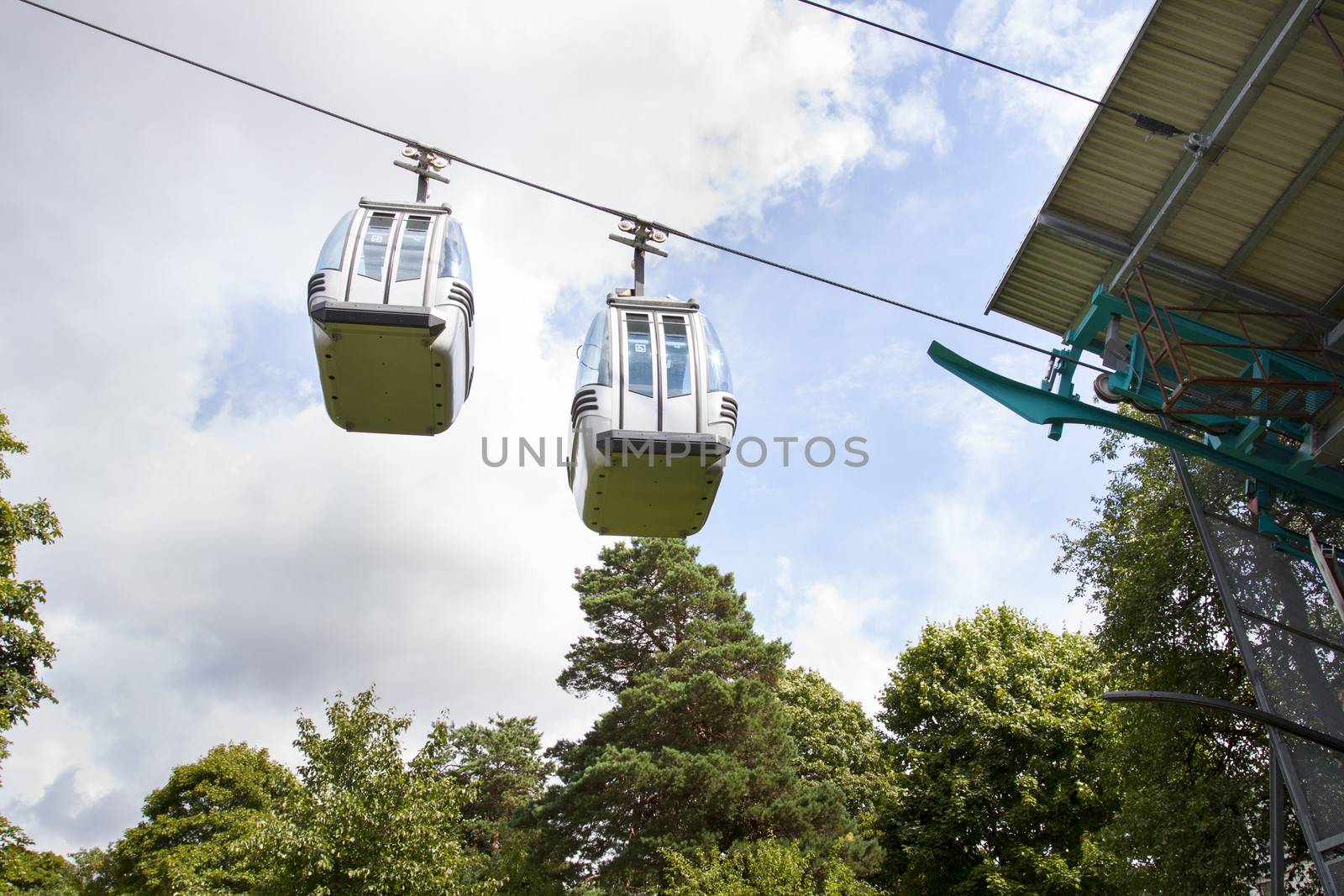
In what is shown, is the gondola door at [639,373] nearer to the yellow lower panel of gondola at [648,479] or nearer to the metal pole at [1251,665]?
the yellow lower panel of gondola at [648,479]

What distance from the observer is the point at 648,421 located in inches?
254

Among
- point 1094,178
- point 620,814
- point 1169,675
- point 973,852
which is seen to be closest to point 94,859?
point 620,814

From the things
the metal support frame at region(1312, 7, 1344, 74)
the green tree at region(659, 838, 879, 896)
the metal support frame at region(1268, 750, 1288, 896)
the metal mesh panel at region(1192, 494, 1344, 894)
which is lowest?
the metal support frame at region(1268, 750, 1288, 896)

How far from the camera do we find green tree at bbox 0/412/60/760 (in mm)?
17500

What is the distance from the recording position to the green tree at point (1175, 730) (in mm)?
14508

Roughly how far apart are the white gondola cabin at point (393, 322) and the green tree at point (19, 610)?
15245 millimetres

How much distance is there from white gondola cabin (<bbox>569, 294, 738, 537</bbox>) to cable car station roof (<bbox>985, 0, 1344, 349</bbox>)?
4680 millimetres

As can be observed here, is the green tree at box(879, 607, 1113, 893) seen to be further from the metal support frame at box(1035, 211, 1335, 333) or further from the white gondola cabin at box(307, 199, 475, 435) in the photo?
the white gondola cabin at box(307, 199, 475, 435)

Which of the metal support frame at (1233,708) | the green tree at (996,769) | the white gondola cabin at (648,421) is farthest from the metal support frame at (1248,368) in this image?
the green tree at (996,769)

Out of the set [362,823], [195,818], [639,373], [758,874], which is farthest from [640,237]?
[195,818]

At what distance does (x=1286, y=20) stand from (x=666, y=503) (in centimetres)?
631

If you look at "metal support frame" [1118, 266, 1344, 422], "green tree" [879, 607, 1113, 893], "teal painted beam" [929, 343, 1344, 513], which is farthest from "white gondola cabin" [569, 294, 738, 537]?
"green tree" [879, 607, 1113, 893]

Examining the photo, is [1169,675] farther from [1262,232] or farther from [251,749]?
[251,749]

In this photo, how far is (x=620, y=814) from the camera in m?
26.2
